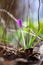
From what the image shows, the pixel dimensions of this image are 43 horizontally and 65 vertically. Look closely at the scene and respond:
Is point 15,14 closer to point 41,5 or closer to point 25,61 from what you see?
point 41,5

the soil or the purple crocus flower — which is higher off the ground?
the purple crocus flower

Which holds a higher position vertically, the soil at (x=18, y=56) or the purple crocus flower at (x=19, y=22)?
the purple crocus flower at (x=19, y=22)

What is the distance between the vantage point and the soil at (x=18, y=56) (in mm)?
821

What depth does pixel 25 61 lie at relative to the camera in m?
0.83

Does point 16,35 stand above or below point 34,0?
below

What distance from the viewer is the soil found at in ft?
2.69

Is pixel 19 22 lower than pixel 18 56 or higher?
higher

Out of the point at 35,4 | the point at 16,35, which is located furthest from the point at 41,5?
the point at 16,35

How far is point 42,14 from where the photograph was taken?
0.93 m

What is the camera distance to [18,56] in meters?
0.84

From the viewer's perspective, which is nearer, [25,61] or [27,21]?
[25,61]

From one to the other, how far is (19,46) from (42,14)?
17 cm

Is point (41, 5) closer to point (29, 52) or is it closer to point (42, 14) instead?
point (42, 14)

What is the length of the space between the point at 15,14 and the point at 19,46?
0.46ft
